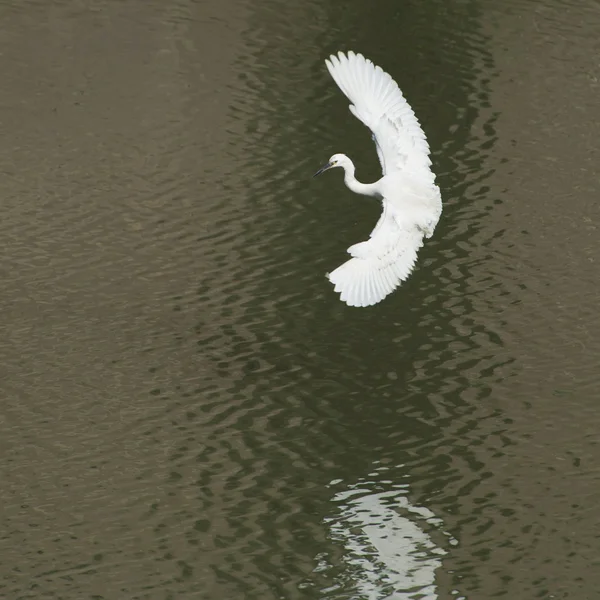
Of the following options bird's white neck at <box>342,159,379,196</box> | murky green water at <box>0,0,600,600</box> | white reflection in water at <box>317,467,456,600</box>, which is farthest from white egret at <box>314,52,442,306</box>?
white reflection in water at <box>317,467,456,600</box>

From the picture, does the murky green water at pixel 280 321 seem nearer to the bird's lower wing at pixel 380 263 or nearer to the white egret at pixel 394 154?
the bird's lower wing at pixel 380 263

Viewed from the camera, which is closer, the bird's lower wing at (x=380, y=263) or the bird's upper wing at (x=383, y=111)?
the bird's lower wing at (x=380, y=263)

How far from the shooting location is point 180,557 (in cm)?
1285

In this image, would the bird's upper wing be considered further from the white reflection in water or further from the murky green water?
the white reflection in water

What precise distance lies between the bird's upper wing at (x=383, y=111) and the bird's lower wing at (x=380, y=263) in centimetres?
65

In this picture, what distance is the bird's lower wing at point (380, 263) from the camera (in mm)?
14016

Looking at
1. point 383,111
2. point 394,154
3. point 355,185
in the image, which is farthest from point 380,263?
point 355,185

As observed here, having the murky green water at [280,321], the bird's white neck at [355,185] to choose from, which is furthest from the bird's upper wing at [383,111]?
the murky green water at [280,321]

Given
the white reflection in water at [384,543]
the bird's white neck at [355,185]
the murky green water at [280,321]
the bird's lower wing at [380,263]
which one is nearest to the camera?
the white reflection in water at [384,543]

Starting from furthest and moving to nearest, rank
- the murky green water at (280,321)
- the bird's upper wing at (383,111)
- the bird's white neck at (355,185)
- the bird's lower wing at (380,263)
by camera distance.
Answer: the bird's white neck at (355,185) < the bird's upper wing at (383,111) < the bird's lower wing at (380,263) < the murky green water at (280,321)

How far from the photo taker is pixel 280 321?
55.7 ft

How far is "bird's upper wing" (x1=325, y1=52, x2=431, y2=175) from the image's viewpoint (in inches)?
619

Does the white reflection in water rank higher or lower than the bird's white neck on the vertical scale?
lower

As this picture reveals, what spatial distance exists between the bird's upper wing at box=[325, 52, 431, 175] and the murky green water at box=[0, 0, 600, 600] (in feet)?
7.16
